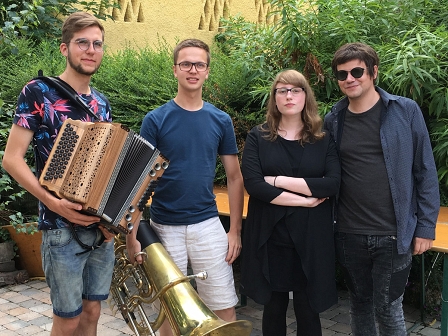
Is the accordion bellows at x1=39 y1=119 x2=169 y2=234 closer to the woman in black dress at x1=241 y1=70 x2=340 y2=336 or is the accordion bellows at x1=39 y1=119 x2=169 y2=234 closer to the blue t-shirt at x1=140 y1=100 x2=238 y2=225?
the blue t-shirt at x1=140 y1=100 x2=238 y2=225

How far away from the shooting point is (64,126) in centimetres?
232

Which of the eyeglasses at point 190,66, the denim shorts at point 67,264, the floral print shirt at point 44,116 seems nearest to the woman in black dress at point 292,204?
the eyeglasses at point 190,66

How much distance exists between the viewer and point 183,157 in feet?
9.66

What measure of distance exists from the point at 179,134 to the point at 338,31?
7.74ft

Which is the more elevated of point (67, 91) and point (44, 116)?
point (67, 91)

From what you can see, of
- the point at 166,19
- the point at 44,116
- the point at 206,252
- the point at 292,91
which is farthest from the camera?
the point at 166,19

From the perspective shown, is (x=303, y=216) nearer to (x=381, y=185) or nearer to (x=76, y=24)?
(x=381, y=185)

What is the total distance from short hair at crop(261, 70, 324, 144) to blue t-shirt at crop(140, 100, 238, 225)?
317 mm

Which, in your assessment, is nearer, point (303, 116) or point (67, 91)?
point (67, 91)

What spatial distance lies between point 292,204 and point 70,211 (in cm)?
118

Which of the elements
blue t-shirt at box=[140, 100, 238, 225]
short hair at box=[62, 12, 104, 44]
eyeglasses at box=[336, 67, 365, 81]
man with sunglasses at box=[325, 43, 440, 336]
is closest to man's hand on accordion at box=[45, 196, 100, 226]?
blue t-shirt at box=[140, 100, 238, 225]

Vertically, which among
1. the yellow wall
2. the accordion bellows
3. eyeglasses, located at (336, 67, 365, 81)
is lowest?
the accordion bellows

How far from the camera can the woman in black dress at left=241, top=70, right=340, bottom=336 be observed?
2.87 metres

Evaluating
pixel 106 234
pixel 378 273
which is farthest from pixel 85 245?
pixel 378 273
